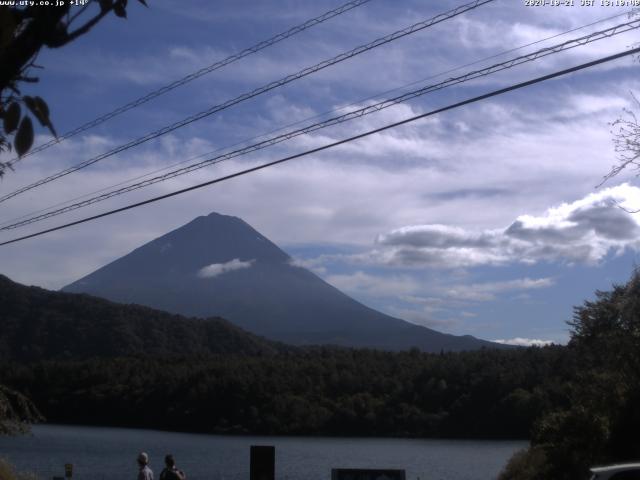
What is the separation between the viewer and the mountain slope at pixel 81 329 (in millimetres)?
90812

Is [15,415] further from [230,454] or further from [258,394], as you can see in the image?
[258,394]

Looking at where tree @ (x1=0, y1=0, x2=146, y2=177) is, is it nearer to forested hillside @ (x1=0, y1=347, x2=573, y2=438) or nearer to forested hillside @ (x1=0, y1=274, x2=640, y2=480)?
forested hillside @ (x1=0, y1=274, x2=640, y2=480)

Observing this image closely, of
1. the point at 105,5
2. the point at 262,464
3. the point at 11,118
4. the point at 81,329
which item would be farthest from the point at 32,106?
the point at 81,329

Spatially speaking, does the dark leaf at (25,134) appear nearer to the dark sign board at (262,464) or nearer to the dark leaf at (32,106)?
the dark leaf at (32,106)

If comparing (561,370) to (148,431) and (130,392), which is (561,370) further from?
(130,392)

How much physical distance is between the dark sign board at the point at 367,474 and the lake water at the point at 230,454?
21620 mm

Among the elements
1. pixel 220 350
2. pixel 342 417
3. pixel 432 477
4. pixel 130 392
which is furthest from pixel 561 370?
pixel 220 350

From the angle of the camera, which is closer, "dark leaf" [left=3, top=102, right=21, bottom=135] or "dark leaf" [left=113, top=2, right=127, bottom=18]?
"dark leaf" [left=3, top=102, right=21, bottom=135]

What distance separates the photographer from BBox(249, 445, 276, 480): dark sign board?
1192cm

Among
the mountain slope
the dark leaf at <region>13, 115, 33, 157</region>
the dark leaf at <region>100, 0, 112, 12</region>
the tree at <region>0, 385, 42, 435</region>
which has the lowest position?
the tree at <region>0, 385, 42, 435</region>

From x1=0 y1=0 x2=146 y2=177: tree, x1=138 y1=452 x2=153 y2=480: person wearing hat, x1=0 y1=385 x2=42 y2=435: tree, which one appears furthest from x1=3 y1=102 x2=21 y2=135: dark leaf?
x1=0 y1=385 x2=42 y2=435: tree

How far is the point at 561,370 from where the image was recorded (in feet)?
144

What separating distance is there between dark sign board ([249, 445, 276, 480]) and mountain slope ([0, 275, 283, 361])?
78.7m

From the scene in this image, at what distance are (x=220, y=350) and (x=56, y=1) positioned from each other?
11358 cm
